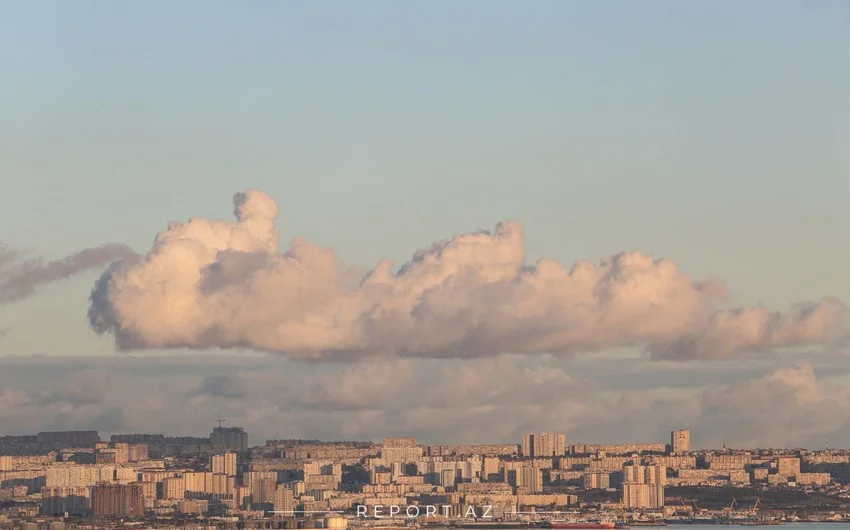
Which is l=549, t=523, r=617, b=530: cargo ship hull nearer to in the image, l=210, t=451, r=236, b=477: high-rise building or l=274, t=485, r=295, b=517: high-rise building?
l=274, t=485, r=295, b=517: high-rise building

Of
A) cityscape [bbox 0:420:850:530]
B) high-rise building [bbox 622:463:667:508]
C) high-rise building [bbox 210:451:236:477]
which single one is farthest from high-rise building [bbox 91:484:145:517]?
high-rise building [bbox 622:463:667:508]

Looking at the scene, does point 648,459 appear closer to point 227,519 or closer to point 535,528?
point 535,528

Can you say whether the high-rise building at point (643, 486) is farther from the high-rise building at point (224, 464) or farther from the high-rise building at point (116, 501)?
the high-rise building at point (116, 501)

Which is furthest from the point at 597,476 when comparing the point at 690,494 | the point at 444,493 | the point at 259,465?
the point at 259,465

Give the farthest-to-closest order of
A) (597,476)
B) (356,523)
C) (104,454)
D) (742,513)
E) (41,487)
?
(104,454) → (597,476) → (41,487) → (742,513) → (356,523)

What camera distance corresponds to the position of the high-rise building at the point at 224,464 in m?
178

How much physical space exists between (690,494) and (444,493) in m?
25.8

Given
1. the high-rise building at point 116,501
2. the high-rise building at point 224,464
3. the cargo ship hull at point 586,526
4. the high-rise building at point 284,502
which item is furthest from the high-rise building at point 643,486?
the high-rise building at point 116,501

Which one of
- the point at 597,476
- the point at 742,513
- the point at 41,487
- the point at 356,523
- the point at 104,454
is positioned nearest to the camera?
the point at 356,523

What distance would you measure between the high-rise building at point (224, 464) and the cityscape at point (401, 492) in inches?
7.4

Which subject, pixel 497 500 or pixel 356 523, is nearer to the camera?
pixel 356 523

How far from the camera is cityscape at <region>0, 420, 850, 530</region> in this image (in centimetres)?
13475

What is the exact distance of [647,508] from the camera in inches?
6230

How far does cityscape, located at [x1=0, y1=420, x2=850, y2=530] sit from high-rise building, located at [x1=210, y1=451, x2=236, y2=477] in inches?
7.4
